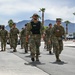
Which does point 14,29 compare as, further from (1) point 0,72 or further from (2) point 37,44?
(1) point 0,72

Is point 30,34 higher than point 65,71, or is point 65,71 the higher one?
point 30,34

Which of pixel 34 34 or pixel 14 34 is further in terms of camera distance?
pixel 14 34

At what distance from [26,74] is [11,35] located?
14565 millimetres

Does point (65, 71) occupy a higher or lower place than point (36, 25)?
lower

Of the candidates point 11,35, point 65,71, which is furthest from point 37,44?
point 11,35

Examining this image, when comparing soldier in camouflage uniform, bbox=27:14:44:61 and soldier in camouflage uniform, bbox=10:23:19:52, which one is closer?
soldier in camouflage uniform, bbox=27:14:44:61

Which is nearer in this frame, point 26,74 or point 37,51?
point 26,74

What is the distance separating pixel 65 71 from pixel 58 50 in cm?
402

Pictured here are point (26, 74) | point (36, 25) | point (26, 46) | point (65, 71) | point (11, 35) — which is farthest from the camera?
point (11, 35)

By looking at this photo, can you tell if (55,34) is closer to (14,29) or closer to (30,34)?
(30,34)

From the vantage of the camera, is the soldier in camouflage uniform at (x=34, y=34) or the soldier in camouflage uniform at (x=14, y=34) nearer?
the soldier in camouflage uniform at (x=34, y=34)

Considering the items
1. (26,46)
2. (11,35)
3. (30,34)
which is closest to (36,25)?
(30,34)

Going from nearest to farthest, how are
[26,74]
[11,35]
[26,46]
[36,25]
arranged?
1. [26,74]
2. [36,25]
3. [26,46]
4. [11,35]

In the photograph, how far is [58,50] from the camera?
15148 millimetres
